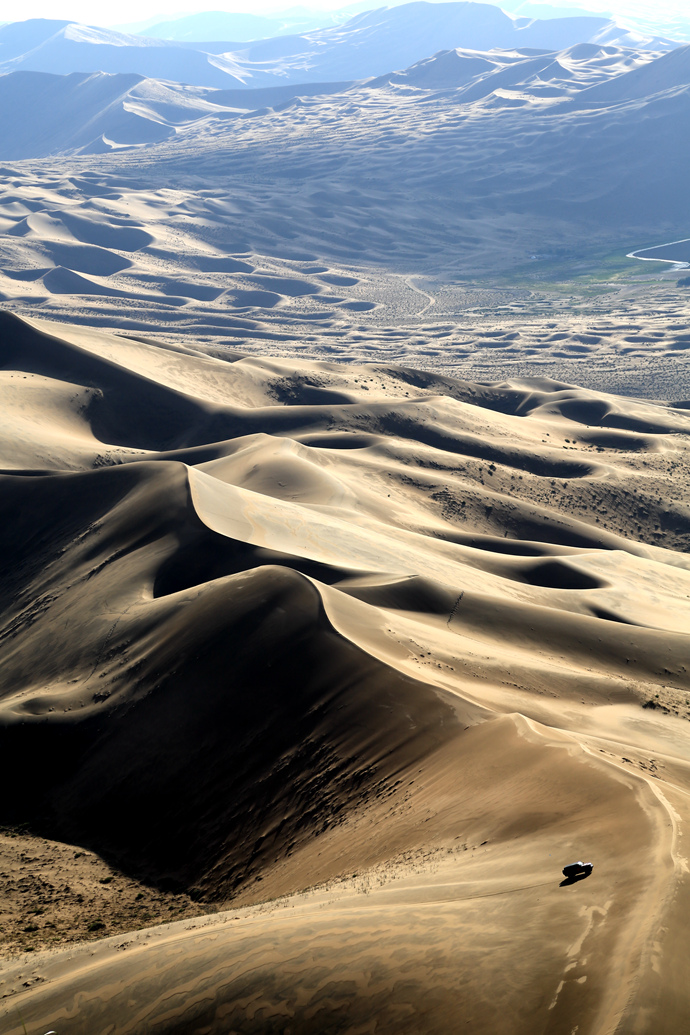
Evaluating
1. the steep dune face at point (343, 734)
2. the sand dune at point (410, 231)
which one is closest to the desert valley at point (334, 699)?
the steep dune face at point (343, 734)

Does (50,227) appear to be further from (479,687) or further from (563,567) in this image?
(479,687)

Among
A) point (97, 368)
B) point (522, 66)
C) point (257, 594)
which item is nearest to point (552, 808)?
point (257, 594)

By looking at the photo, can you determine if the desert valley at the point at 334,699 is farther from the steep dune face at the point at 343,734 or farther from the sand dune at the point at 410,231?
the sand dune at the point at 410,231

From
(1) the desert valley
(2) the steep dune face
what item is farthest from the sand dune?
(2) the steep dune face

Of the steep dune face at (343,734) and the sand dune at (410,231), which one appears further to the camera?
the sand dune at (410,231)

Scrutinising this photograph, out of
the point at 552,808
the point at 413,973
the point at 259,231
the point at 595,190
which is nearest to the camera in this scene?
the point at 413,973

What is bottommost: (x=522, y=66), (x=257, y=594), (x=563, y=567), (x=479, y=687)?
(x=563, y=567)

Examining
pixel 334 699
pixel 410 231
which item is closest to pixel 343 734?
pixel 334 699

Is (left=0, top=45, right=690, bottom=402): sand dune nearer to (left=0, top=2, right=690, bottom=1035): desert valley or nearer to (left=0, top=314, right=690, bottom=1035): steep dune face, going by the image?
(left=0, top=2, right=690, bottom=1035): desert valley
